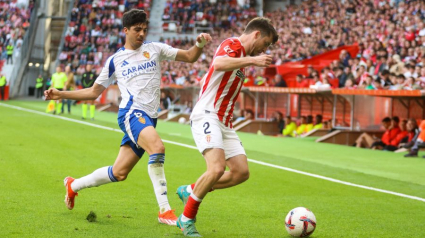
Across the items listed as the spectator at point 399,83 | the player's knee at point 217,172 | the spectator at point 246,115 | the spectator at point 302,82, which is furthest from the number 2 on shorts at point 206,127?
the spectator at point 246,115

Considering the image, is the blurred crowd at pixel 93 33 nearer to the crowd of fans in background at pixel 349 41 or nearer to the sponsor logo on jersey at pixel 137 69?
the crowd of fans in background at pixel 349 41

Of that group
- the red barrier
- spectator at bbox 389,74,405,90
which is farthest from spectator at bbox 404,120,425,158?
the red barrier

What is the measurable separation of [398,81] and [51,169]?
11111mm

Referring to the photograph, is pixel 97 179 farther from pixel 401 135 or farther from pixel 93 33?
pixel 93 33

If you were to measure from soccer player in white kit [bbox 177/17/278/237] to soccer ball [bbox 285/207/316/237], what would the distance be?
67 centimetres

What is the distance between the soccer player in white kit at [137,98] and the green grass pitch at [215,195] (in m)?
0.38

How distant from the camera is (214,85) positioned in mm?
7203

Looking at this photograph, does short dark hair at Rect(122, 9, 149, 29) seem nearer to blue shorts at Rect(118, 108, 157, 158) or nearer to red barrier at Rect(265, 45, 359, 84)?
blue shorts at Rect(118, 108, 157, 158)

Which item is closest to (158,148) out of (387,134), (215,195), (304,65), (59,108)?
(215,195)

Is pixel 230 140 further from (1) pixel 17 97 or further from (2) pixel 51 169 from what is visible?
(1) pixel 17 97

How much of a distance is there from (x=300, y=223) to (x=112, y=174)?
213 centimetres

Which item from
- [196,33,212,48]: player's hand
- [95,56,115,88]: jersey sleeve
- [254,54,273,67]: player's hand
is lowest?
[95,56,115,88]: jersey sleeve

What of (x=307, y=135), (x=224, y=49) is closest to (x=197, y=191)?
(x=224, y=49)

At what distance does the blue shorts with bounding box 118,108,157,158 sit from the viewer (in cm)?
761
